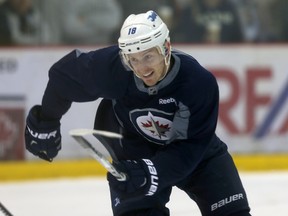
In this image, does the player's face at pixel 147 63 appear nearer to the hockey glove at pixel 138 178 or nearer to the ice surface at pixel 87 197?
the hockey glove at pixel 138 178

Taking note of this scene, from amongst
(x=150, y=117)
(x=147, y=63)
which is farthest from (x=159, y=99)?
(x=147, y=63)

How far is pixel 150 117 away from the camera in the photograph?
339 cm

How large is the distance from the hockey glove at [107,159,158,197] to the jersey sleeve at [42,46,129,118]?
0.34m

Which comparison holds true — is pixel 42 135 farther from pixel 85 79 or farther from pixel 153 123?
pixel 153 123

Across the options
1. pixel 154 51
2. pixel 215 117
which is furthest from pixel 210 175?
pixel 154 51

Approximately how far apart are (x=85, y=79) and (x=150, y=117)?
26 centimetres

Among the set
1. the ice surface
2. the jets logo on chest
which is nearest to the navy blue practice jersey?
Result: the jets logo on chest

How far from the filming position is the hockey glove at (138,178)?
3.10 m

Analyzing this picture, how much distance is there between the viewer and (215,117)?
11.0 feet

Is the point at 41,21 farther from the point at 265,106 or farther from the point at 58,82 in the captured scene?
the point at 58,82

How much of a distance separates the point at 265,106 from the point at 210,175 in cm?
317

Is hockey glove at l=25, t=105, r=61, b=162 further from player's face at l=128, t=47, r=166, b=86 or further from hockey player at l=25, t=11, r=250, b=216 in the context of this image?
player's face at l=128, t=47, r=166, b=86

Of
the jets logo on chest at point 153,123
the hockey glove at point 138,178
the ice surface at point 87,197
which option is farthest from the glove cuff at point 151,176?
the ice surface at point 87,197

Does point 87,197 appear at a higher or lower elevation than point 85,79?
higher
